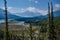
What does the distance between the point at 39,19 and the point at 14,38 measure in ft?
58.3

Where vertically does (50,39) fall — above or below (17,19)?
below

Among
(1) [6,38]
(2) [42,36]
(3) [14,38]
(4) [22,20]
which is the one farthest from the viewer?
(4) [22,20]

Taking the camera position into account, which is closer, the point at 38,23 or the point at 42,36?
the point at 42,36

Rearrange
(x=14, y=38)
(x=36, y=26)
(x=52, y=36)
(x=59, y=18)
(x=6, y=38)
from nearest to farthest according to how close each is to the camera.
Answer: (x=6, y=38), (x=52, y=36), (x=14, y=38), (x=36, y=26), (x=59, y=18)

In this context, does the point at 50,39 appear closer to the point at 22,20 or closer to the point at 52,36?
the point at 52,36

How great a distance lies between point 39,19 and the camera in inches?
1925

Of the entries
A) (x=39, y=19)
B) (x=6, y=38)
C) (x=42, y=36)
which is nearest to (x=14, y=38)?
(x=42, y=36)

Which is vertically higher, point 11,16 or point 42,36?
point 11,16

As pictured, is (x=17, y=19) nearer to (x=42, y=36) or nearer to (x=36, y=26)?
(x=36, y=26)

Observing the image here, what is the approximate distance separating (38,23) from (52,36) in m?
23.7

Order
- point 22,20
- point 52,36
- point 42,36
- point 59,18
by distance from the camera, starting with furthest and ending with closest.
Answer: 1. point 59,18
2. point 22,20
3. point 42,36
4. point 52,36

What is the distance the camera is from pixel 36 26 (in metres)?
43.7

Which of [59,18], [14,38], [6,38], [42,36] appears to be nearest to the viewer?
[6,38]

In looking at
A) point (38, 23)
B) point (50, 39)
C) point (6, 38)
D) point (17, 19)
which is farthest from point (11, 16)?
point (6, 38)
